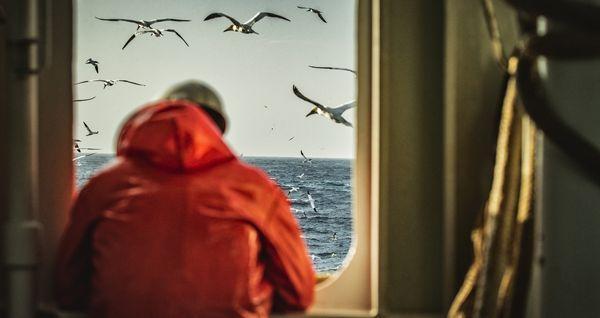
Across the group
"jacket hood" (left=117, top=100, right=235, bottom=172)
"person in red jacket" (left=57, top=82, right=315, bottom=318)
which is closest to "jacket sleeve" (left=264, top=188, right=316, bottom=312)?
"person in red jacket" (left=57, top=82, right=315, bottom=318)

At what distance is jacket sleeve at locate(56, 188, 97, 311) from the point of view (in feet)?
5.65

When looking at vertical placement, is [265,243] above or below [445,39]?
below

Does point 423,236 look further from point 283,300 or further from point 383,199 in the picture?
point 283,300

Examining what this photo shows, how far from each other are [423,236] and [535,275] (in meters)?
0.82

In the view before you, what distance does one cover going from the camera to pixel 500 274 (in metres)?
1.77

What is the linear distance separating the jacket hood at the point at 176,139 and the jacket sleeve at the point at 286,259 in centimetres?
20

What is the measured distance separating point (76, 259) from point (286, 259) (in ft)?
1.73

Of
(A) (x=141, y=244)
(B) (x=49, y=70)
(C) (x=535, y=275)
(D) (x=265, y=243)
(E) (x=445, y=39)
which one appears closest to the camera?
(C) (x=535, y=275)

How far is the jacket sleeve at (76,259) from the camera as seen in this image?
1.72m

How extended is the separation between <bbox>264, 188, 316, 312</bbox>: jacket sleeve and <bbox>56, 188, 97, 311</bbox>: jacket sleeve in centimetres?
42

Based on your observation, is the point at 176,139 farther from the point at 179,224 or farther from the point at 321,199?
the point at 321,199

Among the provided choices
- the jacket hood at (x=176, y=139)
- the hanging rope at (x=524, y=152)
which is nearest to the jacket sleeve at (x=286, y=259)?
the jacket hood at (x=176, y=139)

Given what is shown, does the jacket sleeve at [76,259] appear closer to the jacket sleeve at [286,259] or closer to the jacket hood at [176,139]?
the jacket hood at [176,139]

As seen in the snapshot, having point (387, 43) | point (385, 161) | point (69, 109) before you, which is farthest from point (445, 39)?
point (69, 109)
